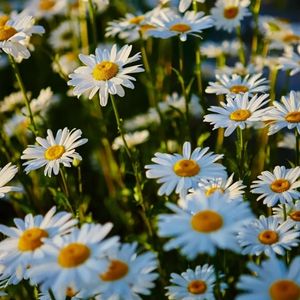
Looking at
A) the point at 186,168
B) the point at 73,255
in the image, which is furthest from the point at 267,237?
the point at 73,255

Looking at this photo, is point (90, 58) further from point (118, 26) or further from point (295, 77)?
point (295, 77)

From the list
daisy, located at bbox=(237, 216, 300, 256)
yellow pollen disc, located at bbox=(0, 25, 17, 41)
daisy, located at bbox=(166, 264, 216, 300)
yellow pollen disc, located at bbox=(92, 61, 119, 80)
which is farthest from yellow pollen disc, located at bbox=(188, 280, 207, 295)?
yellow pollen disc, located at bbox=(0, 25, 17, 41)

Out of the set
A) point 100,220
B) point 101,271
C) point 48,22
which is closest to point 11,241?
point 101,271

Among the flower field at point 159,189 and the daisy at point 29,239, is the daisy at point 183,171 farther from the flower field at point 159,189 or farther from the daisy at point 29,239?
the daisy at point 29,239

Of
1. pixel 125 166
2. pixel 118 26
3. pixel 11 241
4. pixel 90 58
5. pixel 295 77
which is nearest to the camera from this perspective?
pixel 11 241

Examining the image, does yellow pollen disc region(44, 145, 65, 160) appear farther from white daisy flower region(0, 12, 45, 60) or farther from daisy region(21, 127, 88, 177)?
white daisy flower region(0, 12, 45, 60)

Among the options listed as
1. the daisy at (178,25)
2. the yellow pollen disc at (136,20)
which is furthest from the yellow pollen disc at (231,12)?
the yellow pollen disc at (136,20)
